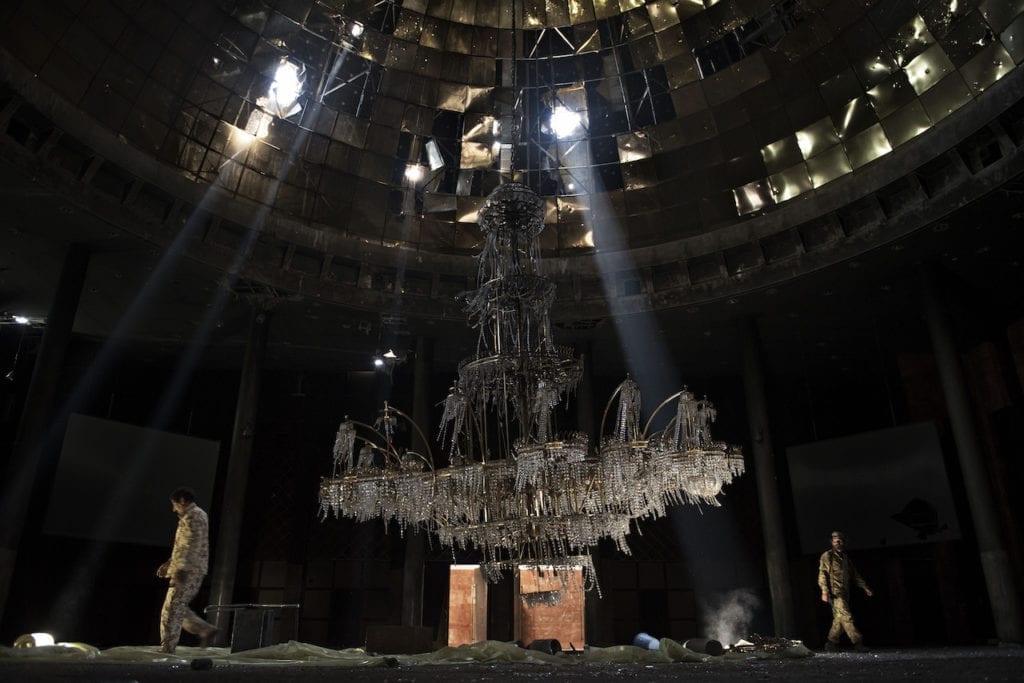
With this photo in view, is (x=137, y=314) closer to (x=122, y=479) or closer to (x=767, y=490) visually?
(x=122, y=479)

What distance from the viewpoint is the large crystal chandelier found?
23.7 feet

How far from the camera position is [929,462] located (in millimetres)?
11445

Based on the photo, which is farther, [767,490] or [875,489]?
[875,489]

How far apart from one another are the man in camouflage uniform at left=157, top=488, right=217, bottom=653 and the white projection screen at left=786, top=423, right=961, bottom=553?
1054cm

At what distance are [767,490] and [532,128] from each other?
288 inches

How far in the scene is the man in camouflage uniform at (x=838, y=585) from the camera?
9.02 meters

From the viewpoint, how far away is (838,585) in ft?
30.1

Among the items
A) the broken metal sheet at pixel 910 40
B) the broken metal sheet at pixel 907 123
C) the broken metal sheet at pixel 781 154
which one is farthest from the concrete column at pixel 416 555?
the broken metal sheet at pixel 910 40

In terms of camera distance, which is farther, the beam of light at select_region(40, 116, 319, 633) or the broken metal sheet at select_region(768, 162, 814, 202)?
the broken metal sheet at select_region(768, 162, 814, 202)

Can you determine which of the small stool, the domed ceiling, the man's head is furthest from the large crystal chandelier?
the domed ceiling

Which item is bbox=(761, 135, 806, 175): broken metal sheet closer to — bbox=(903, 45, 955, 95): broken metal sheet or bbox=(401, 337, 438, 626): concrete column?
bbox=(903, 45, 955, 95): broken metal sheet

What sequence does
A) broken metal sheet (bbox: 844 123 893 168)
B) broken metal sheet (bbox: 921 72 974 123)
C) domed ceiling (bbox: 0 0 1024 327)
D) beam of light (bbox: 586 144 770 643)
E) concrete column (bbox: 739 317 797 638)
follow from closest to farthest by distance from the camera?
1. domed ceiling (bbox: 0 0 1024 327)
2. broken metal sheet (bbox: 921 72 974 123)
3. broken metal sheet (bbox: 844 123 893 168)
4. concrete column (bbox: 739 317 797 638)
5. beam of light (bbox: 586 144 770 643)

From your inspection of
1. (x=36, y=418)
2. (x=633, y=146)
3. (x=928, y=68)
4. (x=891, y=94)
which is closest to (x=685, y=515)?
(x=633, y=146)

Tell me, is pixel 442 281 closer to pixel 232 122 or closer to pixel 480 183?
pixel 480 183
